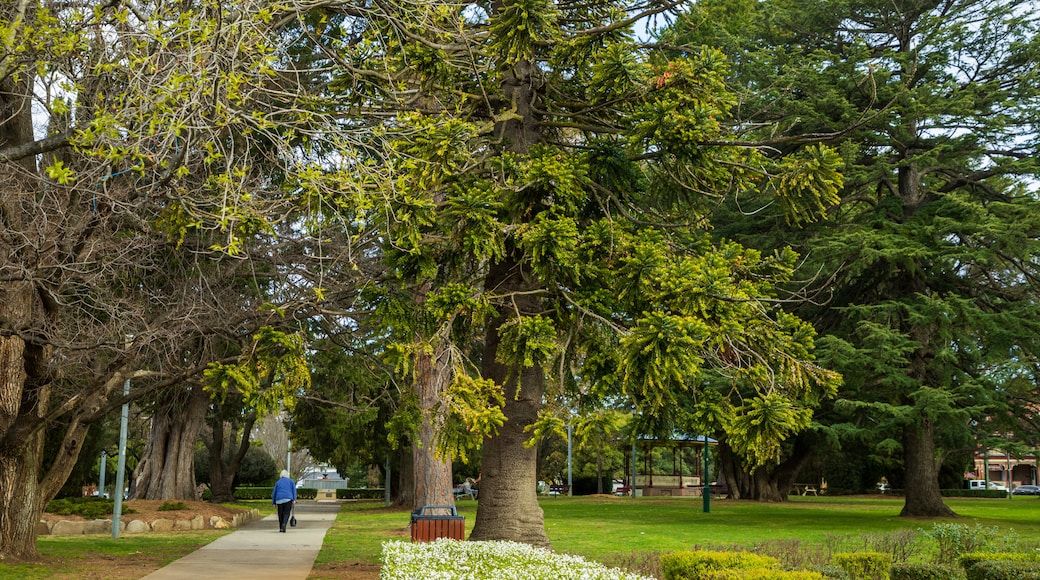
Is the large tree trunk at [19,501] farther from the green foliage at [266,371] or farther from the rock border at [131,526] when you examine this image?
the rock border at [131,526]

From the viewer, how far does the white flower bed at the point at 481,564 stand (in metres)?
7.53

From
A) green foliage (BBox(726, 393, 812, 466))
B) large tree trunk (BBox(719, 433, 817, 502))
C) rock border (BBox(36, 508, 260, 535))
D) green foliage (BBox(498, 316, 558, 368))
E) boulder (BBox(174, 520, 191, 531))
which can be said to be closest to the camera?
green foliage (BBox(726, 393, 812, 466))

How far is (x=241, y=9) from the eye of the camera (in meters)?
8.69

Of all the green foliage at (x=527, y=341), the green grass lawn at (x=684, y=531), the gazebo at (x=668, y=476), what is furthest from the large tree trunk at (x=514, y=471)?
the gazebo at (x=668, y=476)

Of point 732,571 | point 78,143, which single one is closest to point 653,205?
point 732,571

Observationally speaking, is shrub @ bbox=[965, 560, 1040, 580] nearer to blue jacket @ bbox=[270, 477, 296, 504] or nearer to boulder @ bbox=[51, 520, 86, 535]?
blue jacket @ bbox=[270, 477, 296, 504]

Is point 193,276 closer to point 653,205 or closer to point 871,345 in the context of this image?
point 653,205

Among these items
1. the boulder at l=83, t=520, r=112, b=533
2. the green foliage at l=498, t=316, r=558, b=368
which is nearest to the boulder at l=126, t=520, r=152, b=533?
the boulder at l=83, t=520, r=112, b=533

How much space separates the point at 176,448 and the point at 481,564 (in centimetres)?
2382

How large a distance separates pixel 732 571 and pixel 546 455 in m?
53.4

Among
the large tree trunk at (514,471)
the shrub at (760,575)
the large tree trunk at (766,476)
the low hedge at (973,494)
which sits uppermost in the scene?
the large tree trunk at (514,471)

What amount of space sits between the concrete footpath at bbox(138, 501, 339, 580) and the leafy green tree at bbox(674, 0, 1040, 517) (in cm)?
1381

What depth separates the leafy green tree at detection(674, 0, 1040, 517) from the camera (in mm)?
23891

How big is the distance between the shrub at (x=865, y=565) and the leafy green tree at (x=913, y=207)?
42.1 feet
